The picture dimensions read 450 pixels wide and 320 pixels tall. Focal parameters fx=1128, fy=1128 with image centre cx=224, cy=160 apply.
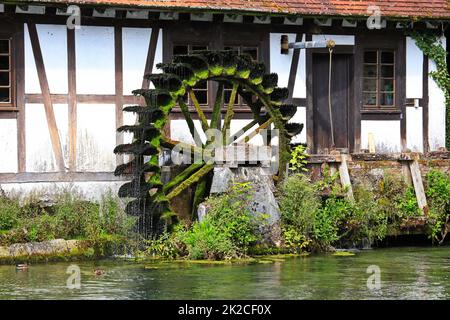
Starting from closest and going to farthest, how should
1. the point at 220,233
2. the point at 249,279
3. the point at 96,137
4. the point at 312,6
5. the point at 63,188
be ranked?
the point at 249,279 → the point at 220,233 → the point at 63,188 → the point at 96,137 → the point at 312,6

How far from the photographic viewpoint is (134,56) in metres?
19.6

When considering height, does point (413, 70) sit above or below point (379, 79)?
above

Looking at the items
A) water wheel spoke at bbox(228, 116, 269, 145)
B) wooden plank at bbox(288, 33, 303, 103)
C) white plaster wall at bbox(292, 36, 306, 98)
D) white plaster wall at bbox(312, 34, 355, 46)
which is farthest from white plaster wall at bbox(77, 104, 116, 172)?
white plaster wall at bbox(312, 34, 355, 46)

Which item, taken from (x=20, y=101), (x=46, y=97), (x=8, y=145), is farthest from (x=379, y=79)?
(x=8, y=145)

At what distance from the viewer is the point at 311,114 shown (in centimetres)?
2098

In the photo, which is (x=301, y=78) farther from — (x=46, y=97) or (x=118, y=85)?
(x=46, y=97)

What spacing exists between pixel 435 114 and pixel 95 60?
6.77m

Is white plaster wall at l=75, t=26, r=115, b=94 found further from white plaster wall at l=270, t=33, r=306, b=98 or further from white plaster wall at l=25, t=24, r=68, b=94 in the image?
white plaster wall at l=270, t=33, r=306, b=98

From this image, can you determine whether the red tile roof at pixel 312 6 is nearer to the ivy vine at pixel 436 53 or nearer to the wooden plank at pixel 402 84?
the ivy vine at pixel 436 53

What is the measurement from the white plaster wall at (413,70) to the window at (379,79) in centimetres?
30

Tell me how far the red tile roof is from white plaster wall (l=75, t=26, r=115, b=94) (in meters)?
0.78
